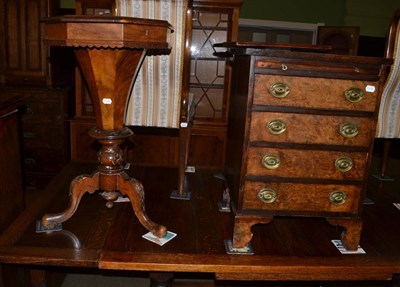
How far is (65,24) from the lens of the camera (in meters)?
1.40

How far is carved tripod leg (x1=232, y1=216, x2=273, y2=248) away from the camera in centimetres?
153

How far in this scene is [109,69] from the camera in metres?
1.52

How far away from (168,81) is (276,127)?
2.52 ft

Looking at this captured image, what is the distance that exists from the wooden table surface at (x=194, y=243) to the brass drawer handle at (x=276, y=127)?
0.50 metres

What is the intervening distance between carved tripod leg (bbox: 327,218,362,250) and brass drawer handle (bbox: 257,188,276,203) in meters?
0.26

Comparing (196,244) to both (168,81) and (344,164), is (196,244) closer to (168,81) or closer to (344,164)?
(344,164)

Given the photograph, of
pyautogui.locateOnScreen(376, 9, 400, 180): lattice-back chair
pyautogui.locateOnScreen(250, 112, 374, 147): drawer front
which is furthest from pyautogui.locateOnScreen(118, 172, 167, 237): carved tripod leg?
pyautogui.locateOnScreen(376, 9, 400, 180): lattice-back chair

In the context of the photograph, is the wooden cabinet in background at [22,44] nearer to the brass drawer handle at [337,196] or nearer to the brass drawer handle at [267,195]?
the brass drawer handle at [267,195]

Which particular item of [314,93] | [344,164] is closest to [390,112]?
[344,164]

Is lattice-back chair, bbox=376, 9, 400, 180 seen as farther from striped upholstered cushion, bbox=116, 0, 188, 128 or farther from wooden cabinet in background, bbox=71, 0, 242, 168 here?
wooden cabinet in background, bbox=71, 0, 242, 168

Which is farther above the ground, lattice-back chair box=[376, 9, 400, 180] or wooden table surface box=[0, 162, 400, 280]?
lattice-back chair box=[376, 9, 400, 180]

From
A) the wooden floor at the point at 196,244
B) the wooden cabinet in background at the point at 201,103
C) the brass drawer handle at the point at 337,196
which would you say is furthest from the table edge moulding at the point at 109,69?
the wooden cabinet in background at the point at 201,103

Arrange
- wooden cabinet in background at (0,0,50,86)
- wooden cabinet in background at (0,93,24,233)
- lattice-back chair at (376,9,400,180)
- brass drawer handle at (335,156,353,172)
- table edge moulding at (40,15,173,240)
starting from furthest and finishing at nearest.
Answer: wooden cabinet in background at (0,0,50,86) → lattice-back chair at (376,9,400,180) → wooden cabinet in background at (0,93,24,233) → brass drawer handle at (335,156,353,172) → table edge moulding at (40,15,173,240)

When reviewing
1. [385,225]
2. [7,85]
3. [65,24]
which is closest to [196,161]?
[7,85]
